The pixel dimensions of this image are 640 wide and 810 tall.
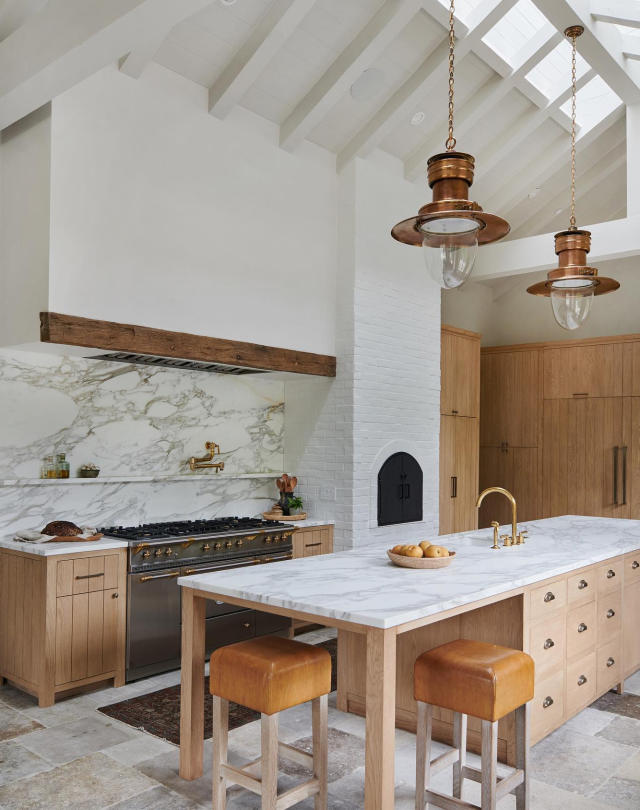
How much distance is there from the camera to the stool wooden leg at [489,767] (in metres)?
2.66

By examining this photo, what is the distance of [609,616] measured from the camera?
4219 millimetres

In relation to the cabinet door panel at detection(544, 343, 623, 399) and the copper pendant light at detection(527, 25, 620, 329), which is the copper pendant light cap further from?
the cabinet door panel at detection(544, 343, 623, 399)

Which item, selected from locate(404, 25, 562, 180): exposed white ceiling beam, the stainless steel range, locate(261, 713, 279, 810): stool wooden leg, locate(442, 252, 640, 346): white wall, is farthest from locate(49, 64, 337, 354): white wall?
locate(442, 252, 640, 346): white wall

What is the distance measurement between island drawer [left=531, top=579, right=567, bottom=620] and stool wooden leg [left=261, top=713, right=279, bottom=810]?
143cm

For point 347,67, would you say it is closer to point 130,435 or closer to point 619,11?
point 619,11

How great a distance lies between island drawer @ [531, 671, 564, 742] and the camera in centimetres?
346

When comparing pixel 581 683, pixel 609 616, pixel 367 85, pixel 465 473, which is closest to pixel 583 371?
pixel 465 473

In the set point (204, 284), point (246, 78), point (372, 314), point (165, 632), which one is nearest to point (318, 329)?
point (372, 314)

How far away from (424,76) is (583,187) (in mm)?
2987

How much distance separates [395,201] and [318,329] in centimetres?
150

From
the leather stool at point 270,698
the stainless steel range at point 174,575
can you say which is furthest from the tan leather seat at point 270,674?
the stainless steel range at point 174,575

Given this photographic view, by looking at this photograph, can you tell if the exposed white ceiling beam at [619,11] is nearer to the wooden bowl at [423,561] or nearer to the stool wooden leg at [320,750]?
the wooden bowl at [423,561]

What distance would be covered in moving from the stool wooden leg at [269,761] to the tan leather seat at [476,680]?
621 mm

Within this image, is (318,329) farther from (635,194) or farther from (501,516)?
(501,516)
